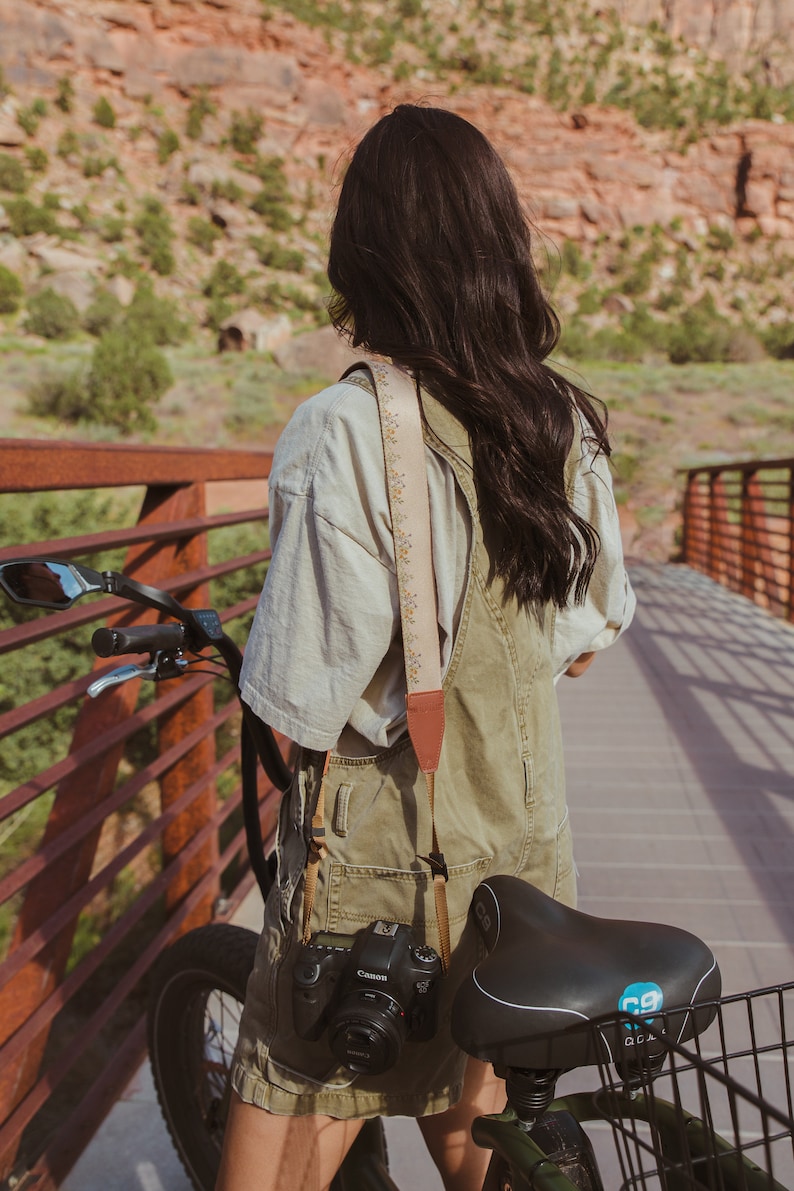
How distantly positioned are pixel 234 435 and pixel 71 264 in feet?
73.0

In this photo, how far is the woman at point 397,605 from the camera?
1012 millimetres

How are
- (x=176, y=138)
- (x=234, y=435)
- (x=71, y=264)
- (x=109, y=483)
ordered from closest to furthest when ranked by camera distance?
(x=109, y=483)
(x=234, y=435)
(x=71, y=264)
(x=176, y=138)

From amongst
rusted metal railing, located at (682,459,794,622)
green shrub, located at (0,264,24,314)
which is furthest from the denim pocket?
green shrub, located at (0,264,24,314)

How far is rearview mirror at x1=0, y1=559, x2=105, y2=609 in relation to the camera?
1117mm

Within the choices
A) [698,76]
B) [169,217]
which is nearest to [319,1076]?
[169,217]

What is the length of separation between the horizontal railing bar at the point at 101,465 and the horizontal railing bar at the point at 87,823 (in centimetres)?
68

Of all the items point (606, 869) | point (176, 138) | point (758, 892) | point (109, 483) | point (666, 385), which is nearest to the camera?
point (109, 483)

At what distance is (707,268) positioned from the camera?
57.4 m

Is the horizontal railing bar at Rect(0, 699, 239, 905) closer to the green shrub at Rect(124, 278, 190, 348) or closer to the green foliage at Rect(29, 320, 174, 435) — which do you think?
the green foliage at Rect(29, 320, 174, 435)

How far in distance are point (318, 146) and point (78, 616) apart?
6254cm

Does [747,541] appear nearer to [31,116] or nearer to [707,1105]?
[707,1105]

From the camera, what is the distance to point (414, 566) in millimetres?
1012

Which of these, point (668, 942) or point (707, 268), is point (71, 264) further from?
point (668, 942)

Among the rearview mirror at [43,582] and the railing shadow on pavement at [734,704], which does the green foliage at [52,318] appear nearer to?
the railing shadow on pavement at [734,704]
